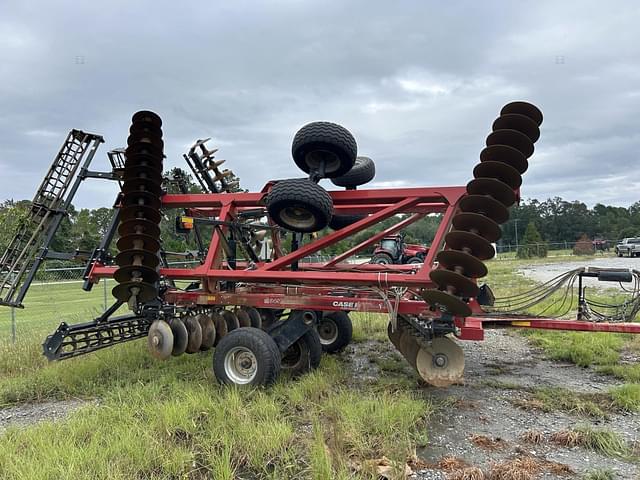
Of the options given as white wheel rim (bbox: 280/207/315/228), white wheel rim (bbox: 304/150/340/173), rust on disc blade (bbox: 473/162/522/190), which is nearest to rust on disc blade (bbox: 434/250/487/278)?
rust on disc blade (bbox: 473/162/522/190)

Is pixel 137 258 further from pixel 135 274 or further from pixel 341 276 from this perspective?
pixel 341 276

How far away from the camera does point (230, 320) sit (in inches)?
236

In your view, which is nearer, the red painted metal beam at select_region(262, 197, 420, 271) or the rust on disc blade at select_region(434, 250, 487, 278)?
the rust on disc blade at select_region(434, 250, 487, 278)

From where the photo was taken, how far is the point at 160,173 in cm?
522

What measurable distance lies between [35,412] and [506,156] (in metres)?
5.04

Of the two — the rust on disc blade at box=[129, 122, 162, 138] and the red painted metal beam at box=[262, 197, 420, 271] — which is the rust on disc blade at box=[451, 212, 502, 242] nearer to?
the red painted metal beam at box=[262, 197, 420, 271]

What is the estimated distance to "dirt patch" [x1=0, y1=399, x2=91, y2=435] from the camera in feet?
14.4

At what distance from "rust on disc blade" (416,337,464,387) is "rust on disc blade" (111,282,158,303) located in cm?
293

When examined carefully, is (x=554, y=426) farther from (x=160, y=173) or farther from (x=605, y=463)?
(x=160, y=173)

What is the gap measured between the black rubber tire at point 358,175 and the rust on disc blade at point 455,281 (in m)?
2.61

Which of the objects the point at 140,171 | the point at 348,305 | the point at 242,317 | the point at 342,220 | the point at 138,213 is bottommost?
the point at 242,317

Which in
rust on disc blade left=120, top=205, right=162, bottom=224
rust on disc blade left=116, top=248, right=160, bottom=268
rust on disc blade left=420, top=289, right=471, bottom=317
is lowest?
rust on disc blade left=420, top=289, right=471, bottom=317

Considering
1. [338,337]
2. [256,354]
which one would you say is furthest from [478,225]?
[338,337]

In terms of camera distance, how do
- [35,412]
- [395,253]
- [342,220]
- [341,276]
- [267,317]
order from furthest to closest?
[395,253] < [342,220] < [267,317] < [341,276] < [35,412]
